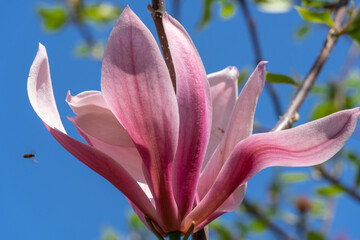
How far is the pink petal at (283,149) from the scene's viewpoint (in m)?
0.45

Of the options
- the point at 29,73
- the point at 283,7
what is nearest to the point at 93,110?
the point at 29,73

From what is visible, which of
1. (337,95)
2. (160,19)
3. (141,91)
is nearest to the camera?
(141,91)

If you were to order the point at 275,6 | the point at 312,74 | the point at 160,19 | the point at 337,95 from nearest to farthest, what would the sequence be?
1. the point at 160,19
2. the point at 312,74
3. the point at 275,6
4. the point at 337,95

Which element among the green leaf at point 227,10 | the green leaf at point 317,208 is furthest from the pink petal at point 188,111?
the green leaf at point 317,208

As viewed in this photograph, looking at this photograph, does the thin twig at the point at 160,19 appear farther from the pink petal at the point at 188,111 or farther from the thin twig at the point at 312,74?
the thin twig at the point at 312,74

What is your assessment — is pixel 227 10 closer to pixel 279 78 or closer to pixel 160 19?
pixel 279 78

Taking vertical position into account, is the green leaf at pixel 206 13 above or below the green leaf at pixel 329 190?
above

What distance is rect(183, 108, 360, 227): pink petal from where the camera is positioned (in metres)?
0.45

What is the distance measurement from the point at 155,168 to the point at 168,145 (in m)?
0.03

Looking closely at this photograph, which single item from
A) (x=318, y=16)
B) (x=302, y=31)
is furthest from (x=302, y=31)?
(x=318, y=16)

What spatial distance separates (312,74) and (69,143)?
17.4 inches

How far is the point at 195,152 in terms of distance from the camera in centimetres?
49

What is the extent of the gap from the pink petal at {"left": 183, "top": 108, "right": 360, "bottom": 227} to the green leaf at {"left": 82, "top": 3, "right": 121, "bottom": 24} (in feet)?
6.32

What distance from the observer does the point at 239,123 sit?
49cm
